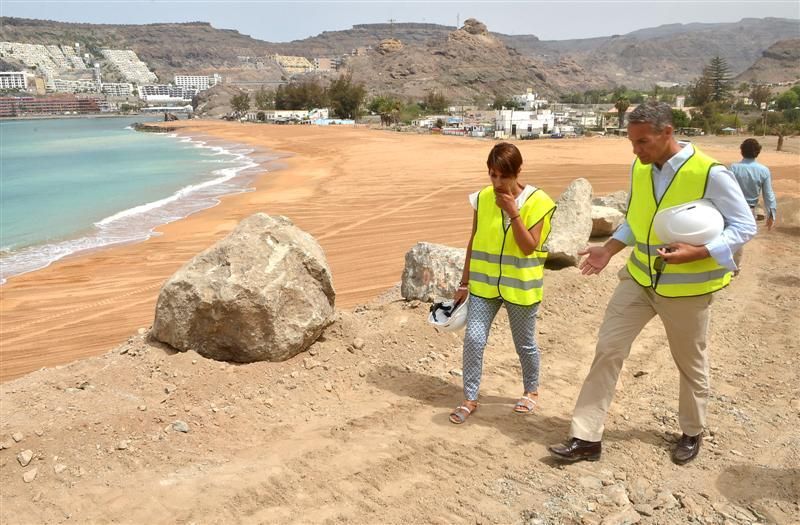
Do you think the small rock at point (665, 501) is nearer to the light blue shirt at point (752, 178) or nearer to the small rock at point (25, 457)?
the small rock at point (25, 457)

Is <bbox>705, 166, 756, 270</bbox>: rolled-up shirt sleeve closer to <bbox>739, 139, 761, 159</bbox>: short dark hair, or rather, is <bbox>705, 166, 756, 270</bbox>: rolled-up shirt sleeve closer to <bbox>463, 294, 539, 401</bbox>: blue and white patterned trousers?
<bbox>463, 294, 539, 401</bbox>: blue and white patterned trousers

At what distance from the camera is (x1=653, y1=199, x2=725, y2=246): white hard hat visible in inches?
111

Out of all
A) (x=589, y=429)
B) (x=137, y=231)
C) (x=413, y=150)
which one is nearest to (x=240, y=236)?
(x=589, y=429)

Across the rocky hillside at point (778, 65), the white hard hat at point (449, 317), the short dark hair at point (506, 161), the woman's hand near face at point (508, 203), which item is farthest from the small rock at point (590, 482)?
the rocky hillside at point (778, 65)

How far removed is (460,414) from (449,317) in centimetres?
62

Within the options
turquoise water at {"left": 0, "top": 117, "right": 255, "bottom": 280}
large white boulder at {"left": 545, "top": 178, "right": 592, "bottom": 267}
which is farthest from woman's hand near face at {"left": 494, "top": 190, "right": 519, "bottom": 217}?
turquoise water at {"left": 0, "top": 117, "right": 255, "bottom": 280}

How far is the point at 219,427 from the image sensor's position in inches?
153

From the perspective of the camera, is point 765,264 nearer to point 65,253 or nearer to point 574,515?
point 574,515

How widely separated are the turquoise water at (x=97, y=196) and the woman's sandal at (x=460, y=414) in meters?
11.2

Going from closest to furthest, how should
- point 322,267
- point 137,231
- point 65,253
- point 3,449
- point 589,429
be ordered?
point 589,429, point 3,449, point 322,267, point 65,253, point 137,231

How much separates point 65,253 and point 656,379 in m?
13.2

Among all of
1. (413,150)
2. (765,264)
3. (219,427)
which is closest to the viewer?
(219,427)

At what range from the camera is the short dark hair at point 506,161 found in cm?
347

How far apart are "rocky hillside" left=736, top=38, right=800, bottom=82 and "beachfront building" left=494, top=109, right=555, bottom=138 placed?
13337cm
